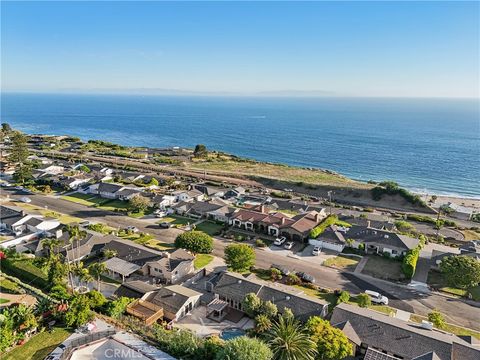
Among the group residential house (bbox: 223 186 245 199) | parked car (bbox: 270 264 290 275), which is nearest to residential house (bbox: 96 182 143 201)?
residential house (bbox: 223 186 245 199)

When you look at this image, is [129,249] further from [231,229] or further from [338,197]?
[338,197]

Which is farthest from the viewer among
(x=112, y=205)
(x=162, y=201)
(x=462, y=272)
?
(x=112, y=205)

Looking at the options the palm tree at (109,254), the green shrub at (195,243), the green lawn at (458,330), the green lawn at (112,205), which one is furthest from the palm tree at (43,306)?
the green lawn at (458,330)

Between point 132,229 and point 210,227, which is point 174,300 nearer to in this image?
point 132,229

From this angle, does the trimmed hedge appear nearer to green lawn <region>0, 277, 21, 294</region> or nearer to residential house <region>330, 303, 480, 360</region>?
residential house <region>330, 303, 480, 360</region>

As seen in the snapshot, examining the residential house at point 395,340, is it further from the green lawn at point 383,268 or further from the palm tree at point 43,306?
the palm tree at point 43,306

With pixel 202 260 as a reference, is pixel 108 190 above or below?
above

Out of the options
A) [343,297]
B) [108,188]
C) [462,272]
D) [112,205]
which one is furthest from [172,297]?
[108,188]
